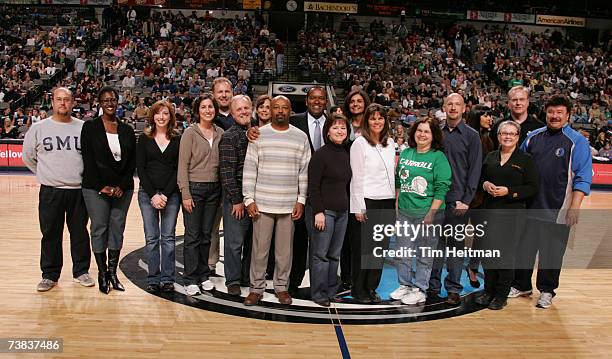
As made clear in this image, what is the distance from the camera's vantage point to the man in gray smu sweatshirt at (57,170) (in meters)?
4.48

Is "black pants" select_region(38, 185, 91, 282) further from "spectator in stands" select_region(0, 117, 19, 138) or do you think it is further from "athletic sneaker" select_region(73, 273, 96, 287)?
"spectator in stands" select_region(0, 117, 19, 138)

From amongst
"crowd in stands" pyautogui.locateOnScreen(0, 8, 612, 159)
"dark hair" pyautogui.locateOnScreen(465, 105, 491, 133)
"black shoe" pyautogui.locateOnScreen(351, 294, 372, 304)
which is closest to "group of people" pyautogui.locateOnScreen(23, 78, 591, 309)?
"black shoe" pyautogui.locateOnScreen(351, 294, 372, 304)

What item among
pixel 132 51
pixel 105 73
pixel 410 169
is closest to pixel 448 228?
pixel 410 169

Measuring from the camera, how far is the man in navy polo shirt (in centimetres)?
431

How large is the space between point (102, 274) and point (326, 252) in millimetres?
1857

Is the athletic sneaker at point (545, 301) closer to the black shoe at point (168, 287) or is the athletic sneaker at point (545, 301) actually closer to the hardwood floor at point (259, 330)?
the hardwood floor at point (259, 330)

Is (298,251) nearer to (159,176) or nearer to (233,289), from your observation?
(233,289)

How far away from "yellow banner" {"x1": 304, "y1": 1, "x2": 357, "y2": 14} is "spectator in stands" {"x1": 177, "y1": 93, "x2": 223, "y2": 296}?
1816 centimetres

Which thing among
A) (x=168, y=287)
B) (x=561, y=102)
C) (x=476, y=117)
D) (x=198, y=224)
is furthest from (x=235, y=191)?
(x=561, y=102)

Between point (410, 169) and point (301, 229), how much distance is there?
3.25ft

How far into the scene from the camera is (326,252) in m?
4.30

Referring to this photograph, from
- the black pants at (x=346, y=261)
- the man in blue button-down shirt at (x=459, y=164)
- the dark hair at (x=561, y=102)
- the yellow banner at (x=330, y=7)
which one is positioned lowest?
the black pants at (x=346, y=261)

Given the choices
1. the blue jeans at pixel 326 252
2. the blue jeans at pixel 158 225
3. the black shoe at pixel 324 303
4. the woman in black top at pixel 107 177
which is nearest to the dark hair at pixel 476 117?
the blue jeans at pixel 326 252

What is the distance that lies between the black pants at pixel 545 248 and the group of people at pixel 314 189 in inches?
0.4
